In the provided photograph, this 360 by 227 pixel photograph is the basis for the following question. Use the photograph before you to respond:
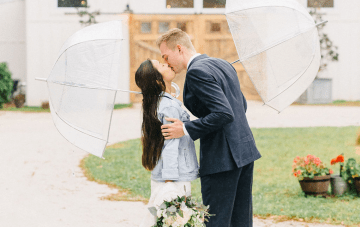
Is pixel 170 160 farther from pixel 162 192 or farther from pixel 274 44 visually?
pixel 274 44

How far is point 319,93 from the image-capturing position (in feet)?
58.4

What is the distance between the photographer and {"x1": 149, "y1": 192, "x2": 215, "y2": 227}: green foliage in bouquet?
101 inches

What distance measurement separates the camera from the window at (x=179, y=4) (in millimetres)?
18250

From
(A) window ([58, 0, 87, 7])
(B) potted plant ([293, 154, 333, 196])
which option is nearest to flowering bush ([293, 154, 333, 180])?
→ (B) potted plant ([293, 154, 333, 196])

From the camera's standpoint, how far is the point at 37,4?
58.7ft

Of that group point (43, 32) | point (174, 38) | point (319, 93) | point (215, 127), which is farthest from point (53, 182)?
point (319, 93)

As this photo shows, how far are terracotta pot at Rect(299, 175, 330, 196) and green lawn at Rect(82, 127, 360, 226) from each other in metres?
0.12

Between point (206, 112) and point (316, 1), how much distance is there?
57.4ft

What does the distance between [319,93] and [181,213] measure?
1633 cm

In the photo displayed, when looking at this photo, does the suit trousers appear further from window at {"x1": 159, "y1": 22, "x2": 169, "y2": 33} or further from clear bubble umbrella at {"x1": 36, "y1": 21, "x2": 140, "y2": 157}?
window at {"x1": 159, "y1": 22, "x2": 169, "y2": 33}

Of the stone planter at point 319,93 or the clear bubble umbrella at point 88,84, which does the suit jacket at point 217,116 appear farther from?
the stone planter at point 319,93

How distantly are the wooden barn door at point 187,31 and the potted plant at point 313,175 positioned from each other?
12756 mm

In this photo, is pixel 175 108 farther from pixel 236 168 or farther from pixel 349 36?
pixel 349 36

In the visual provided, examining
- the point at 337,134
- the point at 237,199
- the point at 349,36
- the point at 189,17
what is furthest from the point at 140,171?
the point at 349,36
